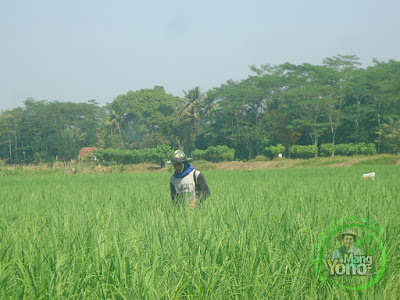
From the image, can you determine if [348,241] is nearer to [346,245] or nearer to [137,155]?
[346,245]

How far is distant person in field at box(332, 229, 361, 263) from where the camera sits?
2887 millimetres

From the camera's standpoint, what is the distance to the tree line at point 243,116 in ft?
127

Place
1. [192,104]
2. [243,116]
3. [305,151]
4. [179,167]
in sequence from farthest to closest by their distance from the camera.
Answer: [192,104]
[243,116]
[305,151]
[179,167]

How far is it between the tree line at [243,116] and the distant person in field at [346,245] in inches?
1242

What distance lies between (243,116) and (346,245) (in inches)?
1739

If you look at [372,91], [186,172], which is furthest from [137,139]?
[186,172]

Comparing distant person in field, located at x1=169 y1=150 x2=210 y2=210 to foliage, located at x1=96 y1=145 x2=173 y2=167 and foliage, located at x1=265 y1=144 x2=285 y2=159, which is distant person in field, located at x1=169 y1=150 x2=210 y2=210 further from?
foliage, located at x1=96 y1=145 x2=173 y2=167

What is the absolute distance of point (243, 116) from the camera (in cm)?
4688

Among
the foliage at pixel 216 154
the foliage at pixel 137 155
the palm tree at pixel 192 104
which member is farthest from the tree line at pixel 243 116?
the foliage at pixel 137 155

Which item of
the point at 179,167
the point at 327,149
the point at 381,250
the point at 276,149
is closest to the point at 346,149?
the point at 327,149

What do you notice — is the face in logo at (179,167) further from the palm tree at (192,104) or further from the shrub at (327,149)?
the palm tree at (192,104)

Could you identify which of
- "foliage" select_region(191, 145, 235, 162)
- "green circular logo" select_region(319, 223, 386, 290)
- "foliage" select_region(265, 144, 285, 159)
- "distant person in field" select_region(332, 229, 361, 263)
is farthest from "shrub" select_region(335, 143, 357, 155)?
"distant person in field" select_region(332, 229, 361, 263)

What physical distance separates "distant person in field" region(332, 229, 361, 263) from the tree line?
31.6 meters

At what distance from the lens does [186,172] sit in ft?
16.4
